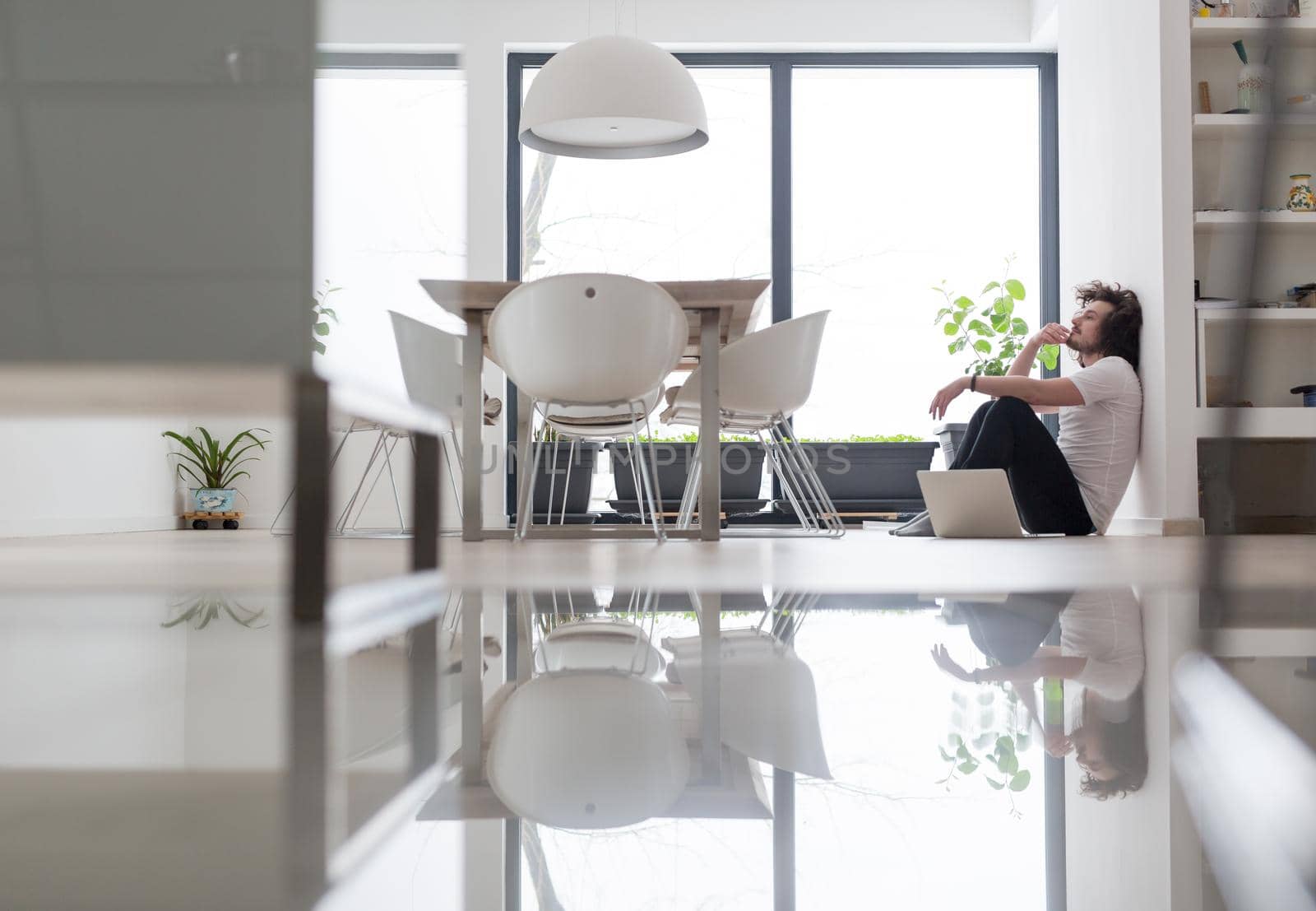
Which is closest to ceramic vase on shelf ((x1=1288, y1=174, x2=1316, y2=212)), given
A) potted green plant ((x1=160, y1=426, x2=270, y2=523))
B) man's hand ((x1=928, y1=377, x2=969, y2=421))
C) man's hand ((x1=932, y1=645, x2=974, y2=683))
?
man's hand ((x1=928, y1=377, x2=969, y2=421))

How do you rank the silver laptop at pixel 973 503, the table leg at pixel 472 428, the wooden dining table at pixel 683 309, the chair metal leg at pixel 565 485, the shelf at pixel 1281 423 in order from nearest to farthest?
the wooden dining table at pixel 683 309 → the table leg at pixel 472 428 → the silver laptop at pixel 973 503 → the shelf at pixel 1281 423 → the chair metal leg at pixel 565 485

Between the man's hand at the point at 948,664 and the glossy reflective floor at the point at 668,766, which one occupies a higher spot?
the glossy reflective floor at the point at 668,766

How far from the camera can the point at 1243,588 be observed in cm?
116

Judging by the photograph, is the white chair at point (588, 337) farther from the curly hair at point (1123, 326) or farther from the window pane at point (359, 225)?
the curly hair at point (1123, 326)

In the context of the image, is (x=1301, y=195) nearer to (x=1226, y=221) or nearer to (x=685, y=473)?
(x=1226, y=221)

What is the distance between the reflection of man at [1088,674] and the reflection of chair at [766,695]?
8 centimetres

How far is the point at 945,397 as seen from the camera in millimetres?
3281

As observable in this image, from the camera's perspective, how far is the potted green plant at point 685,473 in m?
4.88

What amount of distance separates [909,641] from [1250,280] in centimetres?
38

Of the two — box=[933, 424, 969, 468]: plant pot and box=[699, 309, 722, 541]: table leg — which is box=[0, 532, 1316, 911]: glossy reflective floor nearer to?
box=[699, 309, 722, 541]: table leg

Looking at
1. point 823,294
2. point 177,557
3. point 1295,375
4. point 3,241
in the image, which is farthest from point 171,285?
point 823,294

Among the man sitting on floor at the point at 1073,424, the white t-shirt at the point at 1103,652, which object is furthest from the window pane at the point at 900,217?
the white t-shirt at the point at 1103,652

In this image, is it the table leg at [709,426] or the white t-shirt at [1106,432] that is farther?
the white t-shirt at [1106,432]

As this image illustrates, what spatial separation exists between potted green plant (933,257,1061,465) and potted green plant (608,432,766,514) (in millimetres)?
966
